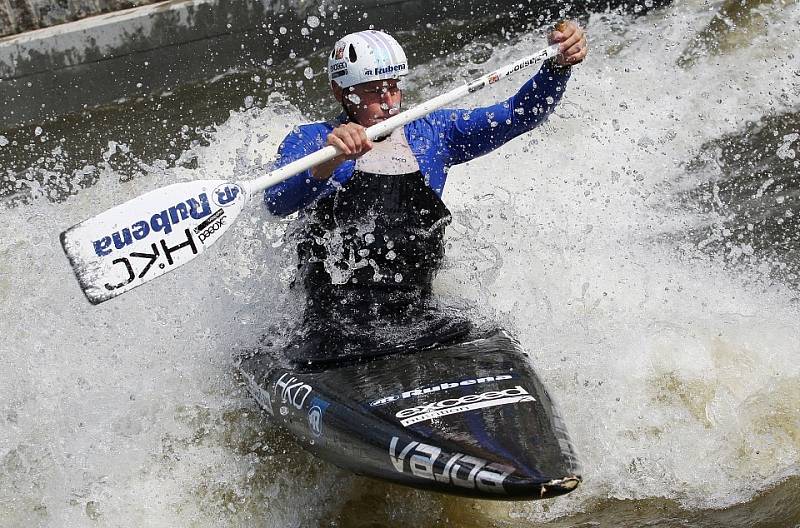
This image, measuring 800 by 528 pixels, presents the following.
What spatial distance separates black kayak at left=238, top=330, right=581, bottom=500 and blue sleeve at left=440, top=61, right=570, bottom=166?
2.42 ft

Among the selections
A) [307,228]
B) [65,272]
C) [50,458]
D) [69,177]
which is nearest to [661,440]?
[307,228]

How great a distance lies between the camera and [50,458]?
10.9ft

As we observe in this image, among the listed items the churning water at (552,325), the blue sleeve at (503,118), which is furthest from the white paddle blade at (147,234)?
the blue sleeve at (503,118)

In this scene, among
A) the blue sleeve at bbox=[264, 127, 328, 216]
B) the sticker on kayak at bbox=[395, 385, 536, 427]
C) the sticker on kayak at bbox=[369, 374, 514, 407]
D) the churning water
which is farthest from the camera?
the blue sleeve at bbox=[264, 127, 328, 216]

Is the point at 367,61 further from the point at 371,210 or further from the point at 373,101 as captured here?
the point at 371,210

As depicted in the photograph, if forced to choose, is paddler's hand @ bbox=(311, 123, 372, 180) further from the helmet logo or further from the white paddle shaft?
the helmet logo

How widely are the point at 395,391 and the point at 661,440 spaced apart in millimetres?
1069

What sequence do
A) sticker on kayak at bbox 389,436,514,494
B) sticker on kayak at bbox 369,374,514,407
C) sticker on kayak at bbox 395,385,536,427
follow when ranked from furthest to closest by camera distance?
sticker on kayak at bbox 369,374,514,407, sticker on kayak at bbox 395,385,536,427, sticker on kayak at bbox 389,436,514,494

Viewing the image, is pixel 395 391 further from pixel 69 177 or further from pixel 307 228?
pixel 69 177

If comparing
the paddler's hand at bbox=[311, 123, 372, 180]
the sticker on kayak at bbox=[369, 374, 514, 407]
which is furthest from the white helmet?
the sticker on kayak at bbox=[369, 374, 514, 407]

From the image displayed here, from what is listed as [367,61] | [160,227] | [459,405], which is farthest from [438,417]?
[367,61]

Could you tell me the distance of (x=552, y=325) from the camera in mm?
3754

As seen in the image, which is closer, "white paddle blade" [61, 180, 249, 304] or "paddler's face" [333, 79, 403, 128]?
"white paddle blade" [61, 180, 249, 304]

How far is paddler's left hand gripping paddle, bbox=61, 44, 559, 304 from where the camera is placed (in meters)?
3.02
